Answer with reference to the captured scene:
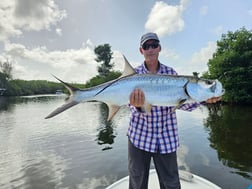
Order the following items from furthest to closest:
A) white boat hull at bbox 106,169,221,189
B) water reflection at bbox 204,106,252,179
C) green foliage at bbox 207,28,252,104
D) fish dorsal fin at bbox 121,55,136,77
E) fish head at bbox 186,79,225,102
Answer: green foliage at bbox 207,28,252,104
water reflection at bbox 204,106,252,179
white boat hull at bbox 106,169,221,189
fish dorsal fin at bbox 121,55,136,77
fish head at bbox 186,79,225,102

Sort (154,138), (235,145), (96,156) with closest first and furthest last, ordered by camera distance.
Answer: (154,138)
(96,156)
(235,145)

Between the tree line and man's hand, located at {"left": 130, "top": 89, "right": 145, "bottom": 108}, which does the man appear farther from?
the tree line

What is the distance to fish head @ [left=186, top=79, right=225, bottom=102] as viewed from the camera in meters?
2.27

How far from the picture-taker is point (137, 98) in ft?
7.59

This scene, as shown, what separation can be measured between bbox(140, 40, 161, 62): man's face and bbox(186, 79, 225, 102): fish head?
540 millimetres

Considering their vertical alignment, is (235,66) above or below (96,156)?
above

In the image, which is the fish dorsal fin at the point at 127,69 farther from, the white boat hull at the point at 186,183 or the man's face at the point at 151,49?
the white boat hull at the point at 186,183

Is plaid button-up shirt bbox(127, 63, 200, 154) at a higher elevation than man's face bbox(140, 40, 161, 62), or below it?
below

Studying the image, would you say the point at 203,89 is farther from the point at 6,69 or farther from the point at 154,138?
the point at 6,69

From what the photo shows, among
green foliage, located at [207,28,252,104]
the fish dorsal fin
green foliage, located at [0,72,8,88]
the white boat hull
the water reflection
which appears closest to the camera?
the fish dorsal fin

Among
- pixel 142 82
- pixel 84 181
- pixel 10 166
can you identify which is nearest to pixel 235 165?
pixel 84 181

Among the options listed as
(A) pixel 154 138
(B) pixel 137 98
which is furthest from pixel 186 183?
(B) pixel 137 98

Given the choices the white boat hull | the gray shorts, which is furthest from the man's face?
the white boat hull

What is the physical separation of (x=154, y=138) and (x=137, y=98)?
526 millimetres
